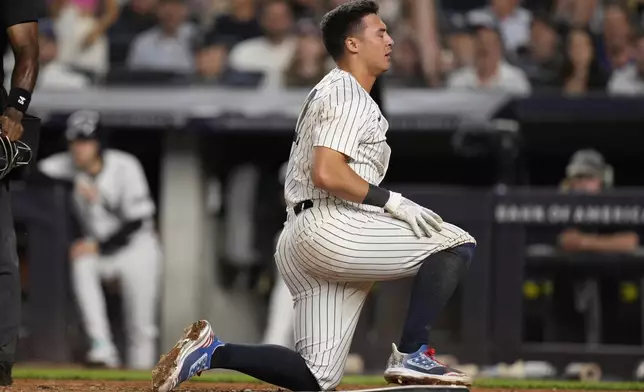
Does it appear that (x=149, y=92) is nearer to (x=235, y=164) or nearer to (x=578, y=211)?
(x=235, y=164)

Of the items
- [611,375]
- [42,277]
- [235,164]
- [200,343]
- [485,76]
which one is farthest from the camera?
[235,164]

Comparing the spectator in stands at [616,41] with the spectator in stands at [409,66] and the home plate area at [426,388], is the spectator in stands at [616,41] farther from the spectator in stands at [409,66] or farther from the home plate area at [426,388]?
the home plate area at [426,388]

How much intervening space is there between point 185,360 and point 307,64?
667 centimetres

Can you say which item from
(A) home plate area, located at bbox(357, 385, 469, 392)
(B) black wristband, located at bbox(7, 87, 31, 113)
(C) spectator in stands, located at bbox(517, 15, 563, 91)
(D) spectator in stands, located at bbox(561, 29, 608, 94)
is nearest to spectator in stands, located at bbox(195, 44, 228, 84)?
(C) spectator in stands, located at bbox(517, 15, 563, 91)

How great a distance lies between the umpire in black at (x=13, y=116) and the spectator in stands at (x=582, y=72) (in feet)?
20.5

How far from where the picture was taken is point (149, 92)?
11.2 m

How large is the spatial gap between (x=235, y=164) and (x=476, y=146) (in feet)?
7.54

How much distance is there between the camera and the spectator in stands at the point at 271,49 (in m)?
11.1

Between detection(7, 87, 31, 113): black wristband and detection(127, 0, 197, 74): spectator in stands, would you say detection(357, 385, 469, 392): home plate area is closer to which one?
detection(7, 87, 31, 113): black wristband

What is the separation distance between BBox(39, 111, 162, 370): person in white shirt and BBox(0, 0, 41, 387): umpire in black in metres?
4.75

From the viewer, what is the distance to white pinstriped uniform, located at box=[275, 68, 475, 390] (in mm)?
4594

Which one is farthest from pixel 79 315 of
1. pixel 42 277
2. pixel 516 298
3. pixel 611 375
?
pixel 611 375

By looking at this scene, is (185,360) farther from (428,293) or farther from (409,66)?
(409,66)

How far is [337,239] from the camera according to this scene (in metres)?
4.59
